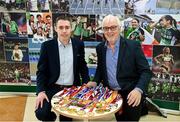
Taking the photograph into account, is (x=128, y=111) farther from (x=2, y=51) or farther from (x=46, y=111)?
(x=2, y=51)

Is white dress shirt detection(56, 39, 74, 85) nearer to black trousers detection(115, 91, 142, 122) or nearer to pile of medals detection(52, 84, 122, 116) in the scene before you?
pile of medals detection(52, 84, 122, 116)

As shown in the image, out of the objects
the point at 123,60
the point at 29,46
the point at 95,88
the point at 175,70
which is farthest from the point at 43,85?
the point at 175,70

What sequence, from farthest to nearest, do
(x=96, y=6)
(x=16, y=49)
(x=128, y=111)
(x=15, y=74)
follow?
(x=15, y=74)
(x=16, y=49)
(x=96, y=6)
(x=128, y=111)

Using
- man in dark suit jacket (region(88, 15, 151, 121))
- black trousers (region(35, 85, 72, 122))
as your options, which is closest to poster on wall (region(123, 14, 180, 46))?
man in dark suit jacket (region(88, 15, 151, 121))

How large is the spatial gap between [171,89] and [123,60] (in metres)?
1.00

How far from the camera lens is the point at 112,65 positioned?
8.70 ft

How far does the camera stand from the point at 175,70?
3.24m

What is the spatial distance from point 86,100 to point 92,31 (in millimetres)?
1208

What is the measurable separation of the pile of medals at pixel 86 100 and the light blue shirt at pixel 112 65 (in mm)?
99

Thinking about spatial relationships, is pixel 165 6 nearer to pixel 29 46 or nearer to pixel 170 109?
pixel 170 109

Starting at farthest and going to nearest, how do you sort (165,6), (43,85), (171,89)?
(171,89)
(165,6)
(43,85)

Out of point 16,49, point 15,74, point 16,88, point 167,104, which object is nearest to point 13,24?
point 16,49

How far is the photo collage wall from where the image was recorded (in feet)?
10.4

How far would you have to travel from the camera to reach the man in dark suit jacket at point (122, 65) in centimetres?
253
